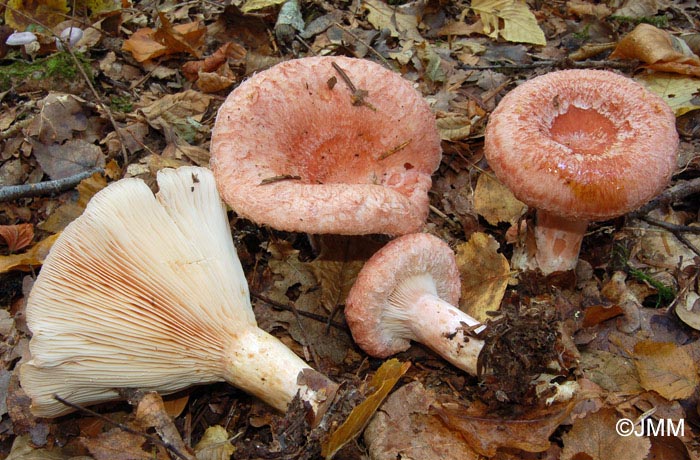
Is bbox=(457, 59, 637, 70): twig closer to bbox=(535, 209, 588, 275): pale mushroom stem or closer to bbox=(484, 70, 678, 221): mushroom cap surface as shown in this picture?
bbox=(484, 70, 678, 221): mushroom cap surface

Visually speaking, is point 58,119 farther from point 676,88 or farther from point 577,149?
point 676,88

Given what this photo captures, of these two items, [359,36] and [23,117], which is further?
[359,36]

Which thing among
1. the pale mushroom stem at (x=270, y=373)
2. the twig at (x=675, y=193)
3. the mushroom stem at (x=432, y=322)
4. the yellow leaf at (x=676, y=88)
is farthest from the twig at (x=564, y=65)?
the pale mushroom stem at (x=270, y=373)

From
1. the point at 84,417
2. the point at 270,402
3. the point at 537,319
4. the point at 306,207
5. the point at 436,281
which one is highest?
the point at 306,207

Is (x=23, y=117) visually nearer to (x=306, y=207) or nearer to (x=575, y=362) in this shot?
(x=306, y=207)

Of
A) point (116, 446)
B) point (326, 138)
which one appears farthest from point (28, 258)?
point (326, 138)

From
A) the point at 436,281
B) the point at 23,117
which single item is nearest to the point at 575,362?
the point at 436,281

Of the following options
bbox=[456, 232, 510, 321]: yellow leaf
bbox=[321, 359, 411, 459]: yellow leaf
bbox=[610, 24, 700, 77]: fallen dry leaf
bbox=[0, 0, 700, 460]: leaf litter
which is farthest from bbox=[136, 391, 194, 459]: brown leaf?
bbox=[610, 24, 700, 77]: fallen dry leaf
